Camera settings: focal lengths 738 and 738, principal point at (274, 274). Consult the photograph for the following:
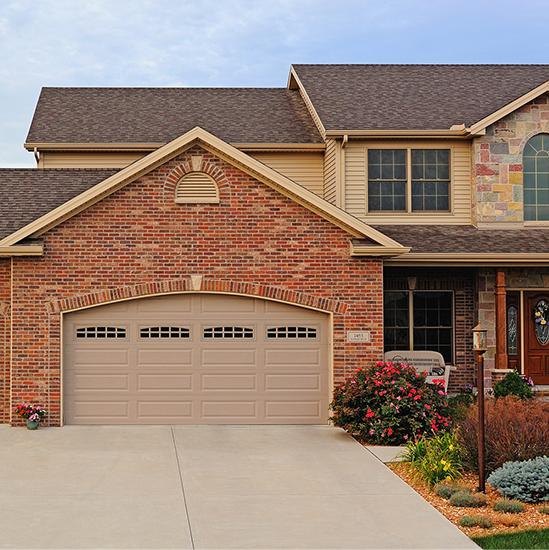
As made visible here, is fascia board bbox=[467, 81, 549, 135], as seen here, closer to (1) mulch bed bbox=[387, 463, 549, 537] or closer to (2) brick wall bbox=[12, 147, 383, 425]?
(2) brick wall bbox=[12, 147, 383, 425]

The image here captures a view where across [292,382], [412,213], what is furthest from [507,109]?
[292,382]

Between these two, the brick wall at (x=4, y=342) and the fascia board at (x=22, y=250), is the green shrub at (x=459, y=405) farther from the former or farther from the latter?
the brick wall at (x=4, y=342)

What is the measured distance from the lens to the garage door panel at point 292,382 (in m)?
14.6

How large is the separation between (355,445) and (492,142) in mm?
9153

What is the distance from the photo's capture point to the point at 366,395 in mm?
13289

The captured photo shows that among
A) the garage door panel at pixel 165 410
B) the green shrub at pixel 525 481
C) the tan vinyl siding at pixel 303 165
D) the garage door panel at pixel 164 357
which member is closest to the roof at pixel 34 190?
the garage door panel at pixel 164 357

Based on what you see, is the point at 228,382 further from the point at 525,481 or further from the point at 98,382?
the point at 525,481

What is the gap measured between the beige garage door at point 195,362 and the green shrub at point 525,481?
218 inches

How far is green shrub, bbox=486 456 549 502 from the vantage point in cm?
911

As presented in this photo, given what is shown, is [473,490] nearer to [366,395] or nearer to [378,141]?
[366,395]

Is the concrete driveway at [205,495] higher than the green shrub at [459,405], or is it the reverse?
the green shrub at [459,405]

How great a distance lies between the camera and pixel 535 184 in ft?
59.6

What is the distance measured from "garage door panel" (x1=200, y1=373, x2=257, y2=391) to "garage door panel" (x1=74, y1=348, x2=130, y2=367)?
158 cm

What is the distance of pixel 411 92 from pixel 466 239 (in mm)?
5675
